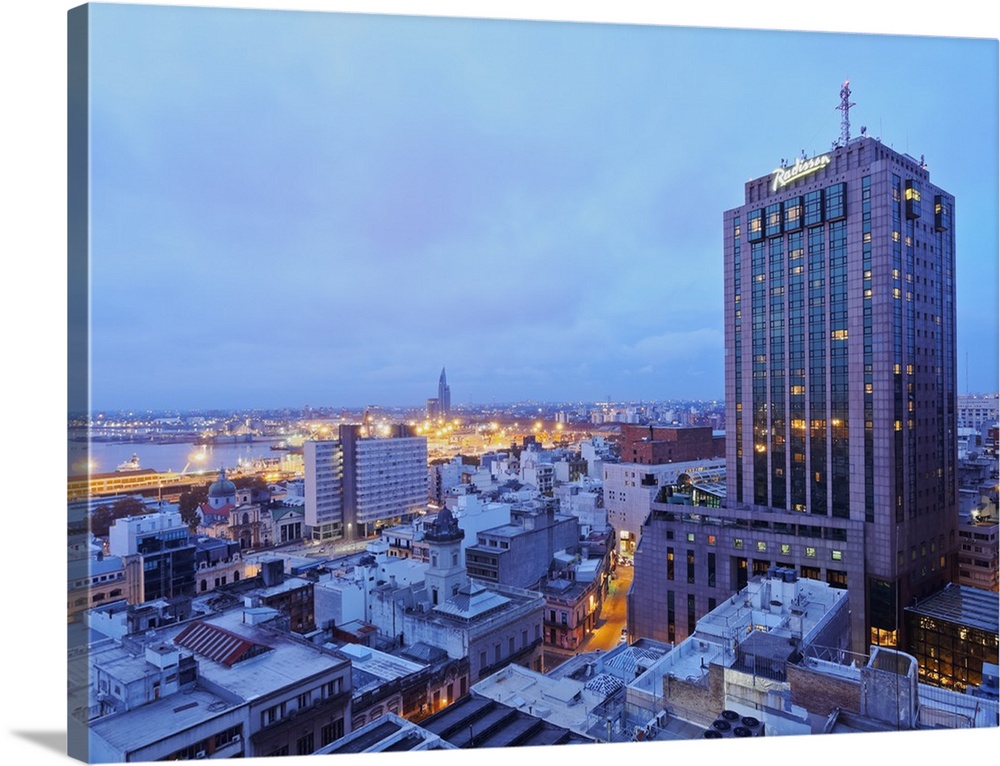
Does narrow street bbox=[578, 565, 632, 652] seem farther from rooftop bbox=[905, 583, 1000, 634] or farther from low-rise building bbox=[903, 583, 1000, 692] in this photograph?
rooftop bbox=[905, 583, 1000, 634]

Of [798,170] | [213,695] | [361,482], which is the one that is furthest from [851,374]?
[361,482]

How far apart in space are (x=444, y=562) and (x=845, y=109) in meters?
12.1

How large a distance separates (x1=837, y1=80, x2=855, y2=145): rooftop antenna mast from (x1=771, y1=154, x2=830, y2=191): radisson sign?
582 mm

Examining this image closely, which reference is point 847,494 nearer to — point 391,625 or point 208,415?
point 391,625

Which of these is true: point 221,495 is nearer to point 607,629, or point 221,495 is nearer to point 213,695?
point 607,629

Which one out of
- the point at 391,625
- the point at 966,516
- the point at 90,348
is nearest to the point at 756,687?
the point at 90,348

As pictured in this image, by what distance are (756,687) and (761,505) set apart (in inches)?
428

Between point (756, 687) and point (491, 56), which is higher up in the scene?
point (491, 56)

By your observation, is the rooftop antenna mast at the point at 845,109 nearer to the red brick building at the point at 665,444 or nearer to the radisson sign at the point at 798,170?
the radisson sign at the point at 798,170

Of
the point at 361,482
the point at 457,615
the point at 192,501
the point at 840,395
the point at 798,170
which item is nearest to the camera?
the point at 457,615

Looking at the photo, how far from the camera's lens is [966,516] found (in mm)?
18906

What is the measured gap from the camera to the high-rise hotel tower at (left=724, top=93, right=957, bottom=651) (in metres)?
14.2

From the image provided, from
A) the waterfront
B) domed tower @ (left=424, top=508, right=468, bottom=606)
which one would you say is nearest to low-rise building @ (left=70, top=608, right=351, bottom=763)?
domed tower @ (left=424, top=508, right=468, bottom=606)

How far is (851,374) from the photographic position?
14773 millimetres
